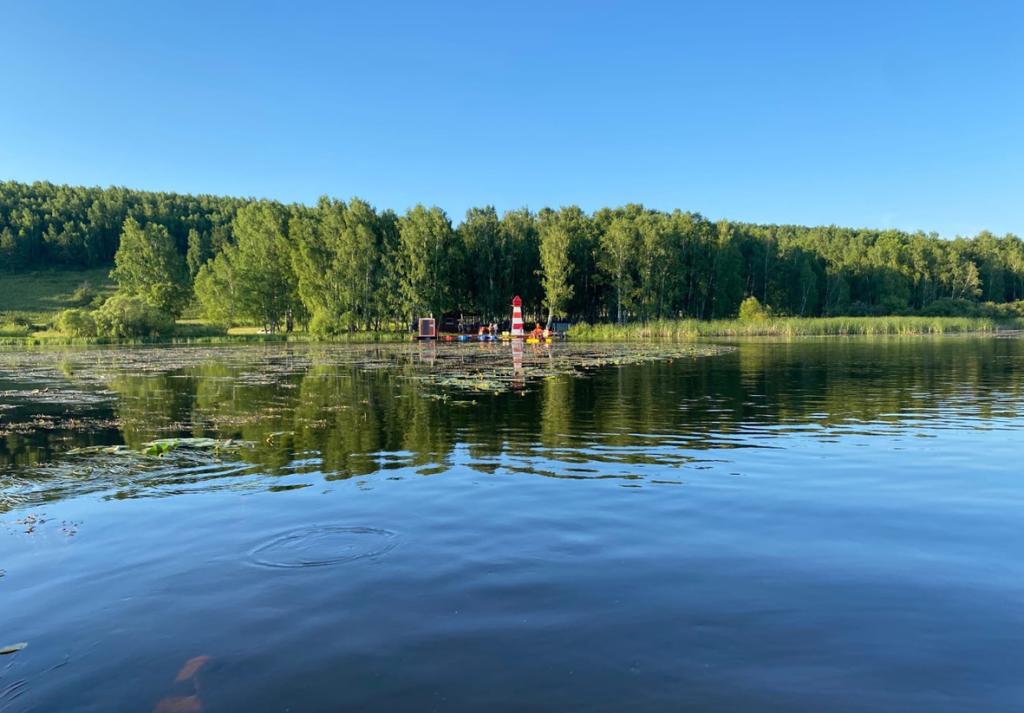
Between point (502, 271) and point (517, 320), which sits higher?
point (502, 271)

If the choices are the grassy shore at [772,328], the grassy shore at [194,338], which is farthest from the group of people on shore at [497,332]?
the grassy shore at [194,338]

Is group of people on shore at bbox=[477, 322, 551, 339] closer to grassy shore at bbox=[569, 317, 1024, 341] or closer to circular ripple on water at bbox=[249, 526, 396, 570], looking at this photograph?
grassy shore at bbox=[569, 317, 1024, 341]

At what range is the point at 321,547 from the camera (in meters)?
7.91

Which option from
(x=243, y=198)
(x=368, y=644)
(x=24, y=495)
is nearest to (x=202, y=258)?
(x=243, y=198)

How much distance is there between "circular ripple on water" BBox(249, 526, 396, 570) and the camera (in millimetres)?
7465

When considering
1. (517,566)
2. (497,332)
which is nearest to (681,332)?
(497,332)

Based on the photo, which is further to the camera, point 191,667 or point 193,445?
point 193,445

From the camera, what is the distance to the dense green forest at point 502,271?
270 feet

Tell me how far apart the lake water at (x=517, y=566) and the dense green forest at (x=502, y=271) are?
221 ft

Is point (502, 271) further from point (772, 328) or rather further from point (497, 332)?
point (772, 328)

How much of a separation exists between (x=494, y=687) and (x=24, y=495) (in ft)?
32.7

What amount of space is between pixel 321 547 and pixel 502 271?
7997cm

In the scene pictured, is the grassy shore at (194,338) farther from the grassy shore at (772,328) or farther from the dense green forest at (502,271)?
the grassy shore at (772,328)

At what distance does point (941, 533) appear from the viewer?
325 inches
